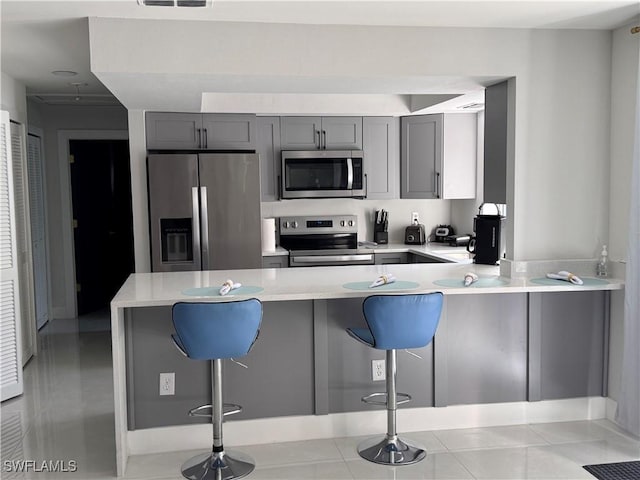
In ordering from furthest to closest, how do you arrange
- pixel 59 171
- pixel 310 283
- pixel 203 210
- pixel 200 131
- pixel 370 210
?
pixel 59 171 < pixel 370 210 < pixel 200 131 < pixel 203 210 < pixel 310 283

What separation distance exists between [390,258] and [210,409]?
9.12ft

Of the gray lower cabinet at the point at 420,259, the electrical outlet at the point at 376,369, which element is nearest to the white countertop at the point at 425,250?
the gray lower cabinet at the point at 420,259

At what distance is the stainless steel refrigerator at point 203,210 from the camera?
16.2 ft

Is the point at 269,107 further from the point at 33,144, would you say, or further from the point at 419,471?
the point at 419,471

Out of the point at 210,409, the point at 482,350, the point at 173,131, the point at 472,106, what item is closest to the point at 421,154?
the point at 472,106

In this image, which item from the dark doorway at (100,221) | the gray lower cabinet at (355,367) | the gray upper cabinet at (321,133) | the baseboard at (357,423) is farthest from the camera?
the dark doorway at (100,221)

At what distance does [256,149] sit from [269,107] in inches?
15.2

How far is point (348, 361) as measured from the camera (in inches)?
141

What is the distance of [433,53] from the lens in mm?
3551

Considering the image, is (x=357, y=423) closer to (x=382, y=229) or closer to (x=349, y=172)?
(x=349, y=172)

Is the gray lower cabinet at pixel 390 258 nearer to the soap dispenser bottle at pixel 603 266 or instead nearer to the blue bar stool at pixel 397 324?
the soap dispenser bottle at pixel 603 266

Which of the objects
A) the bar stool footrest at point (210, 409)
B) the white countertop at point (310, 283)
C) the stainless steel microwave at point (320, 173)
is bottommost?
the bar stool footrest at point (210, 409)

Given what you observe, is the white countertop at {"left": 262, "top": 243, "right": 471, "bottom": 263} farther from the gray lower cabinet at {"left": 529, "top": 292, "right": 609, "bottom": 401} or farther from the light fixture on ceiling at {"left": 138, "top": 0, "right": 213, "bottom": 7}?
the light fixture on ceiling at {"left": 138, "top": 0, "right": 213, "bottom": 7}

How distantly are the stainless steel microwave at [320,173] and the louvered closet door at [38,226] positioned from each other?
263 centimetres
